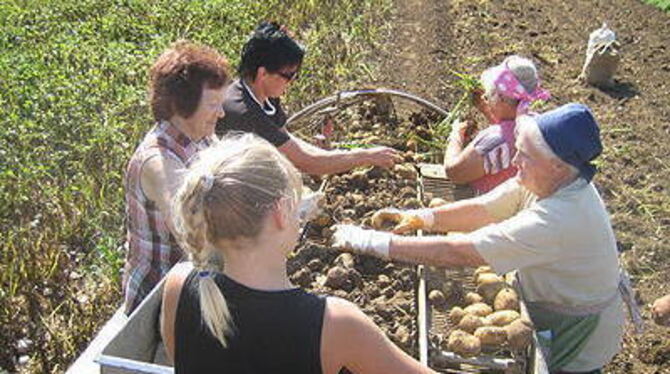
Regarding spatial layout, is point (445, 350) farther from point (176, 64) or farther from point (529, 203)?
point (176, 64)

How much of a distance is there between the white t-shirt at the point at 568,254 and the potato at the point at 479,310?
0.20 metres

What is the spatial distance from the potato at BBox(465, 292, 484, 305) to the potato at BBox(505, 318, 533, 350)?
327 millimetres

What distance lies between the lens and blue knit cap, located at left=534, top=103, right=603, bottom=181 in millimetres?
2873

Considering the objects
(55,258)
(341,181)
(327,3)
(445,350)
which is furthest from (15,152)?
(327,3)

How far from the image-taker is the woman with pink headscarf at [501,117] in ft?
12.8

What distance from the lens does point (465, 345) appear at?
9.53 feet

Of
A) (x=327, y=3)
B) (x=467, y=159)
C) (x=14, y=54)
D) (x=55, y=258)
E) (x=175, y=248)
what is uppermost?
(x=327, y=3)

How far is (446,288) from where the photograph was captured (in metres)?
3.35

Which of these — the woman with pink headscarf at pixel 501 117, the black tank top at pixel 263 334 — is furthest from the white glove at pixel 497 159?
the black tank top at pixel 263 334

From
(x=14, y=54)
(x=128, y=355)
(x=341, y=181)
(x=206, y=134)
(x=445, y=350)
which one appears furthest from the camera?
(x=14, y=54)

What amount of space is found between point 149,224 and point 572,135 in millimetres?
1702

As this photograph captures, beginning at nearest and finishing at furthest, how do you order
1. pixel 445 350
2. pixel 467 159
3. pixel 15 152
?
pixel 445 350, pixel 467 159, pixel 15 152

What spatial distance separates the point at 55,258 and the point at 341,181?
5.76 feet

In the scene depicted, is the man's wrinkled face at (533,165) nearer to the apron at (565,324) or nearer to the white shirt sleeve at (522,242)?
the white shirt sleeve at (522,242)
